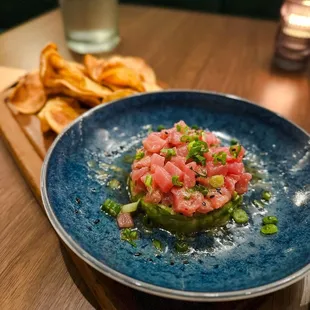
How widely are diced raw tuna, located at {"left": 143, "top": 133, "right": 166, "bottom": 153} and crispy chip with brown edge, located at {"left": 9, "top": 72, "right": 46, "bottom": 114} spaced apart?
0.59 m

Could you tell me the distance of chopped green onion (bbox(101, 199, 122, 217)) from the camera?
1.08 meters

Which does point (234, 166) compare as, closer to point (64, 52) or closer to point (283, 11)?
point (283, 11)

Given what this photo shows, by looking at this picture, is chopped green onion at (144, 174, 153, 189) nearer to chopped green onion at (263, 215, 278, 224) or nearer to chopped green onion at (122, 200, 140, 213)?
chopped green onion at (122, 200, 140, 213)

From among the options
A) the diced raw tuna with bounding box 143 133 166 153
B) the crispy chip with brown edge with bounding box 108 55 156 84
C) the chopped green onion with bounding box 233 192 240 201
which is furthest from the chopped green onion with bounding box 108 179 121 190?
the crispy chip with brown edge with bounding box 108 55 156 84

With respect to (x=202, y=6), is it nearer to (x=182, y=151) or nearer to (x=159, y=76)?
(x=159, y=76)

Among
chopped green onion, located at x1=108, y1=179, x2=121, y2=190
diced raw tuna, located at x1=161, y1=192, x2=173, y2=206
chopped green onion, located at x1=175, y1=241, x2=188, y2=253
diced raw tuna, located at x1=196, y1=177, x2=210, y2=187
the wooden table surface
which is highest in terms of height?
diced raw tuna, located at x1=196, y1=177, x2=210, y2=187

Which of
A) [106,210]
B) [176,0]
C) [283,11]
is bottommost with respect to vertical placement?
[176,0]

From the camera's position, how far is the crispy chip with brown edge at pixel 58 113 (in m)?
1.42

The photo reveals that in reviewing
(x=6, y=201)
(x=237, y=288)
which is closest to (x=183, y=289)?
(x=237, y=288)

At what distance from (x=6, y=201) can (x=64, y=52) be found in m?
1.29

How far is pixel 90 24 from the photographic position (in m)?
2.09

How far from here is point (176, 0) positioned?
3615 millimetres

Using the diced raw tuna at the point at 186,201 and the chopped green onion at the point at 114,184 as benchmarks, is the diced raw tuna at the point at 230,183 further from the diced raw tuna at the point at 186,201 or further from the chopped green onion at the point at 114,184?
the chopped green onion at the point at 114,184

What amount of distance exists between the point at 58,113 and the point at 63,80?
0.46ft
